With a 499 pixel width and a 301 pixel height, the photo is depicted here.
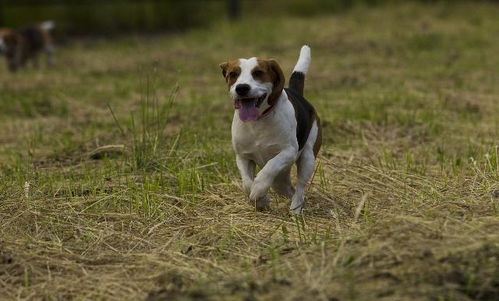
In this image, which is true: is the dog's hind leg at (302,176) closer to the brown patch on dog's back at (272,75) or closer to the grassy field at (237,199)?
the grassy field at (237,199)

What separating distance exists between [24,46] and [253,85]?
1070 centimetres

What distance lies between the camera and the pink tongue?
4.91m

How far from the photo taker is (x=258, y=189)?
502 cm

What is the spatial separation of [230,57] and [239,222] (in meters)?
9.03

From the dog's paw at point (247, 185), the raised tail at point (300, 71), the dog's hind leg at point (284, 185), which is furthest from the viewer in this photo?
the raised tail at point (300, 71)

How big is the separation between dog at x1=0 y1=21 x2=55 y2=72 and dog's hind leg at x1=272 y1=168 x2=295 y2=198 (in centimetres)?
976

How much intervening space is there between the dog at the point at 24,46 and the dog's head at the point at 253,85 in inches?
401

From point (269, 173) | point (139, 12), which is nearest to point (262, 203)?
point (269, 173)

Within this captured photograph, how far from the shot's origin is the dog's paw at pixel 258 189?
16.5 ft

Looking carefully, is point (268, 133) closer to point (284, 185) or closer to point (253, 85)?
point (253, 85)

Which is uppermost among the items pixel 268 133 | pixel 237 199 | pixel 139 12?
pixel 268 133

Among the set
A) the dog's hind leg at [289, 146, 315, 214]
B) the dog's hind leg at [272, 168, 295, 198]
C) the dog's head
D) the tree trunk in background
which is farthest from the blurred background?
the dog's head

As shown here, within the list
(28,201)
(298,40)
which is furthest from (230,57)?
(28,201)

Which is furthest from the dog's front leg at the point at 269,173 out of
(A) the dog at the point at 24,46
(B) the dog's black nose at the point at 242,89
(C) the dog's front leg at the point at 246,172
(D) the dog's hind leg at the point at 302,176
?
(A) the dog at the point at 24,46
